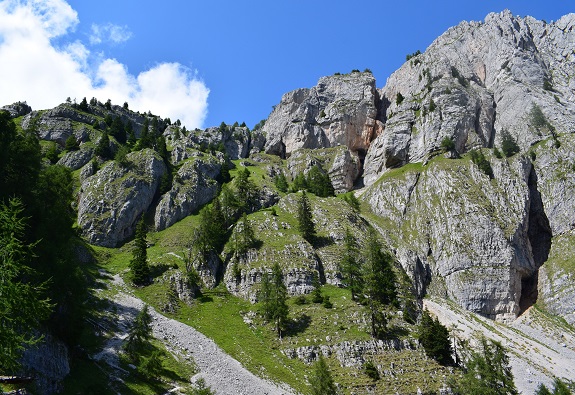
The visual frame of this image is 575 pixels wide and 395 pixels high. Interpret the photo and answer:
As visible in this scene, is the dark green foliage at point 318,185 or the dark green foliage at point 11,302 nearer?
the dark green foliage at point 11,302

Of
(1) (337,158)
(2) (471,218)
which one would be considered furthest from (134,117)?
(2) (471,218)

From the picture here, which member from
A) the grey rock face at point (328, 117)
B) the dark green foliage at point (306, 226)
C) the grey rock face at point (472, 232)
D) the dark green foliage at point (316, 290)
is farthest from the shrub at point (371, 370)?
the grey rock face at point (328, 117)

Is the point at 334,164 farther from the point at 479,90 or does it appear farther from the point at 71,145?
the point at 71,145

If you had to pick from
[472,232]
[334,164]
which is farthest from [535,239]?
[334,164]

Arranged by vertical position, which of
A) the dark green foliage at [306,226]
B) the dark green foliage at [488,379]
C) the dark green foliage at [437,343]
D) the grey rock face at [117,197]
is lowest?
the dark green foliage at [488,379]

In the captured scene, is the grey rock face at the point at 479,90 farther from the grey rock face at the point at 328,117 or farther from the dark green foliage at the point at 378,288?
the dark green foliage at the point at 378,288

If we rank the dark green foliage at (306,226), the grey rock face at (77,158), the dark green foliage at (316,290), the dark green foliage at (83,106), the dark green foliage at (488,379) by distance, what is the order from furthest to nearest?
the dark green foliage at (83,106)
the grey rock face at (77,158)
the dark green foliage at (306,226)
the dark green foliage at (316,290)
the dark green foliage at (488,379)

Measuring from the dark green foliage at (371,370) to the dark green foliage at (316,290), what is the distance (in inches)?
658

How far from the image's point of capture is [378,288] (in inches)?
2566

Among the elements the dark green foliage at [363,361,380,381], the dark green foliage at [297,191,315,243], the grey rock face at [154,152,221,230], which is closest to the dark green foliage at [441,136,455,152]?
the dark green foliage at [297,191,315,243]

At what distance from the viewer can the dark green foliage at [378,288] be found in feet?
194

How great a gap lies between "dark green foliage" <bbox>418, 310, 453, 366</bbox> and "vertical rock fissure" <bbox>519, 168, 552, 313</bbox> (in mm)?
44546

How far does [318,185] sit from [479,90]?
8637 centimetres

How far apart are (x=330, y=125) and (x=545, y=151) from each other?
85.6m
